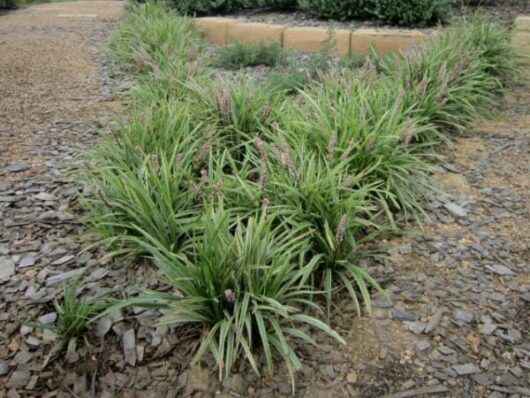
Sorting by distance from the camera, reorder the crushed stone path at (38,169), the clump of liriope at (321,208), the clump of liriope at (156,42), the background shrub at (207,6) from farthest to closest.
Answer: the background shrub at (207,6)
the clump of liriope at (156,42)
the clump of liriope at (321,208)
the crushed stone path at (38,169)

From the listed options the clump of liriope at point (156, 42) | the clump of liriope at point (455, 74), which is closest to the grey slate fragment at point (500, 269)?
the clump of liriope at point (455, 74)

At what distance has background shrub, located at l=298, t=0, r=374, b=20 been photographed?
18.3ft

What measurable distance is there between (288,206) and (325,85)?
4.83 feet

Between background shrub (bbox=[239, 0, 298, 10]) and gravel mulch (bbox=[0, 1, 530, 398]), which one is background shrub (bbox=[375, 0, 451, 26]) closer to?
background shrub (bbox=[239, 0, 298, 10])

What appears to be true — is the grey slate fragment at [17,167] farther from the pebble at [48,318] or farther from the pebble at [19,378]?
the pebble at [19,378]

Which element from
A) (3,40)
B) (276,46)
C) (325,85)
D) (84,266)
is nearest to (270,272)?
(84,266)

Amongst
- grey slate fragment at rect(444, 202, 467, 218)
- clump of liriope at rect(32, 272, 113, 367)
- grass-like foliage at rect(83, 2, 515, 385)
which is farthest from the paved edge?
clump of liriope at rect(32, 272, 113, 367)

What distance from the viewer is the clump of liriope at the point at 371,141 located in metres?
2.50

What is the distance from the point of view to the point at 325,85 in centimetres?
332

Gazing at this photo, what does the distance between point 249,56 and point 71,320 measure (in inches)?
145

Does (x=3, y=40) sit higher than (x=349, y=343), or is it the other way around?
(x=3, y=40)

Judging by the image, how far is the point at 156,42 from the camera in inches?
195

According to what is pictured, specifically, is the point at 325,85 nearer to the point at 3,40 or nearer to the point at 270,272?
the point at 270,272

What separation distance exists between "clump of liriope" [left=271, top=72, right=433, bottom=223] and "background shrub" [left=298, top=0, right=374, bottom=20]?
9.73 ft
